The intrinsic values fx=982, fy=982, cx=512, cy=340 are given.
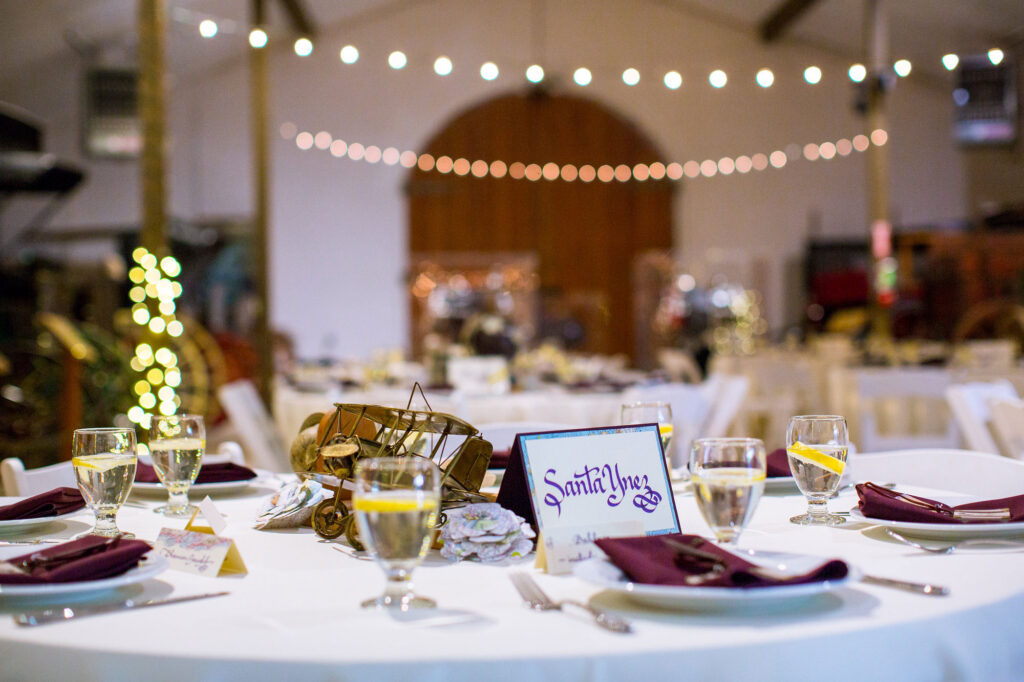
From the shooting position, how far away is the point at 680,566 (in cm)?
103

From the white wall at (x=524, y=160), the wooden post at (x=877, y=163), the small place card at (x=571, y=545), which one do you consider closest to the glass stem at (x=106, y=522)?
the small place card at (x=571, y=545)

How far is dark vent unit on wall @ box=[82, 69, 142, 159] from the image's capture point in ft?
35.4

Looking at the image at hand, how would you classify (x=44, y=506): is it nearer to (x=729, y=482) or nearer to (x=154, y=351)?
(x=729, y=482)

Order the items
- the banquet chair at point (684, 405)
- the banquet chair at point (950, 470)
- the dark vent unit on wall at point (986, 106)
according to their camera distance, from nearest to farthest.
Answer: the banquet chair at point (950, 470) → the banquet chair at point (684, 405) → the dark vent unit on wall at point (986, 106)

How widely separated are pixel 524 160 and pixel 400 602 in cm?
1354

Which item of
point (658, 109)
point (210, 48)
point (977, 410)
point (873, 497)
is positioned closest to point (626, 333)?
point (658, 109)

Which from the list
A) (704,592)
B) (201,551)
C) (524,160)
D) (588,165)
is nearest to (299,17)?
(524,160)

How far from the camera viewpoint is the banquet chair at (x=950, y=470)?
6.16ft

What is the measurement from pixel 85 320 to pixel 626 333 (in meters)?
7.22

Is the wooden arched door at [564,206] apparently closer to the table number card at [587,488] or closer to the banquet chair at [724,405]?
the banquet chair at [724,405]

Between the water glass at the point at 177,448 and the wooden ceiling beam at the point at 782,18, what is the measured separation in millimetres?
12294

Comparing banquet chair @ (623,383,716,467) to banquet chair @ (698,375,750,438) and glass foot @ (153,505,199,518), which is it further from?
glass foot @ (153,505,199,518)

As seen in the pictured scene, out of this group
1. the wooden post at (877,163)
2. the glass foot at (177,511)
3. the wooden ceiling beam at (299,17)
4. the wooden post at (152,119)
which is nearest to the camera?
the glass foot at (177,511)

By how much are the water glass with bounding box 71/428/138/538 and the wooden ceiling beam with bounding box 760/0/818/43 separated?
1248 centimetres
